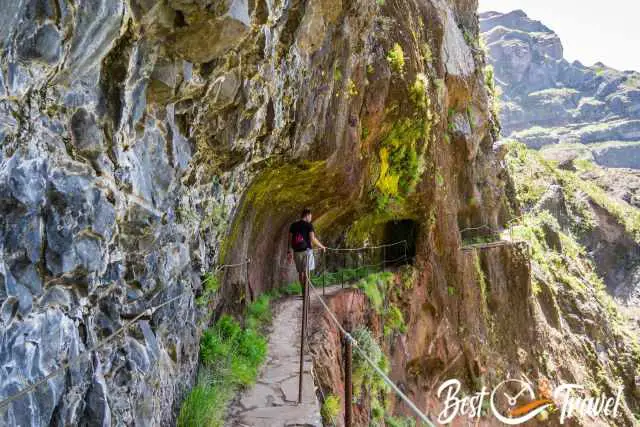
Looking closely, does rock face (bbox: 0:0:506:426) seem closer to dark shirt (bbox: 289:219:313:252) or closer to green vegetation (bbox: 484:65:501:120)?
dark shirt (bbox: 289:219:313:252)

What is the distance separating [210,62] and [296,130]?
3.10 m

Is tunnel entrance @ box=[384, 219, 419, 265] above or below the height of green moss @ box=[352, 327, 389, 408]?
above

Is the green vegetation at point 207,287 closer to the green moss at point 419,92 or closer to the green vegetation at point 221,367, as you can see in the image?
the green vegetation at point 221,367

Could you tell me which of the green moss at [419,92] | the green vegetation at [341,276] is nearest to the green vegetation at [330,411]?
the green vegetation at [341,276]

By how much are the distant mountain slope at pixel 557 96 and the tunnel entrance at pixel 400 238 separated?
81.3 m

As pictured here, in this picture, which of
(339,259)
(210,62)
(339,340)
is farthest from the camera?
(339,259)

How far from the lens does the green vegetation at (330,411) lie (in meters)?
5.62

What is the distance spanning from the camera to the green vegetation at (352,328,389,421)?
8422mm

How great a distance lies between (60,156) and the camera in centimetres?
264

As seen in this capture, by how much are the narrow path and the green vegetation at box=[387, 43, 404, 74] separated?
6.63m

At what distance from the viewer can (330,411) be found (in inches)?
228

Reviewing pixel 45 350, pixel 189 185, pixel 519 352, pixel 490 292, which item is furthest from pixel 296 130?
pixel 519 352

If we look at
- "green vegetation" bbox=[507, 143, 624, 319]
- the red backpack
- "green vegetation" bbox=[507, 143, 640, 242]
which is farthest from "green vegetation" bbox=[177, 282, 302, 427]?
"green vegetation" bbox=[507, 143, 640, 242]

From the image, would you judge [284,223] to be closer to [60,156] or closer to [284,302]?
[284,302]
